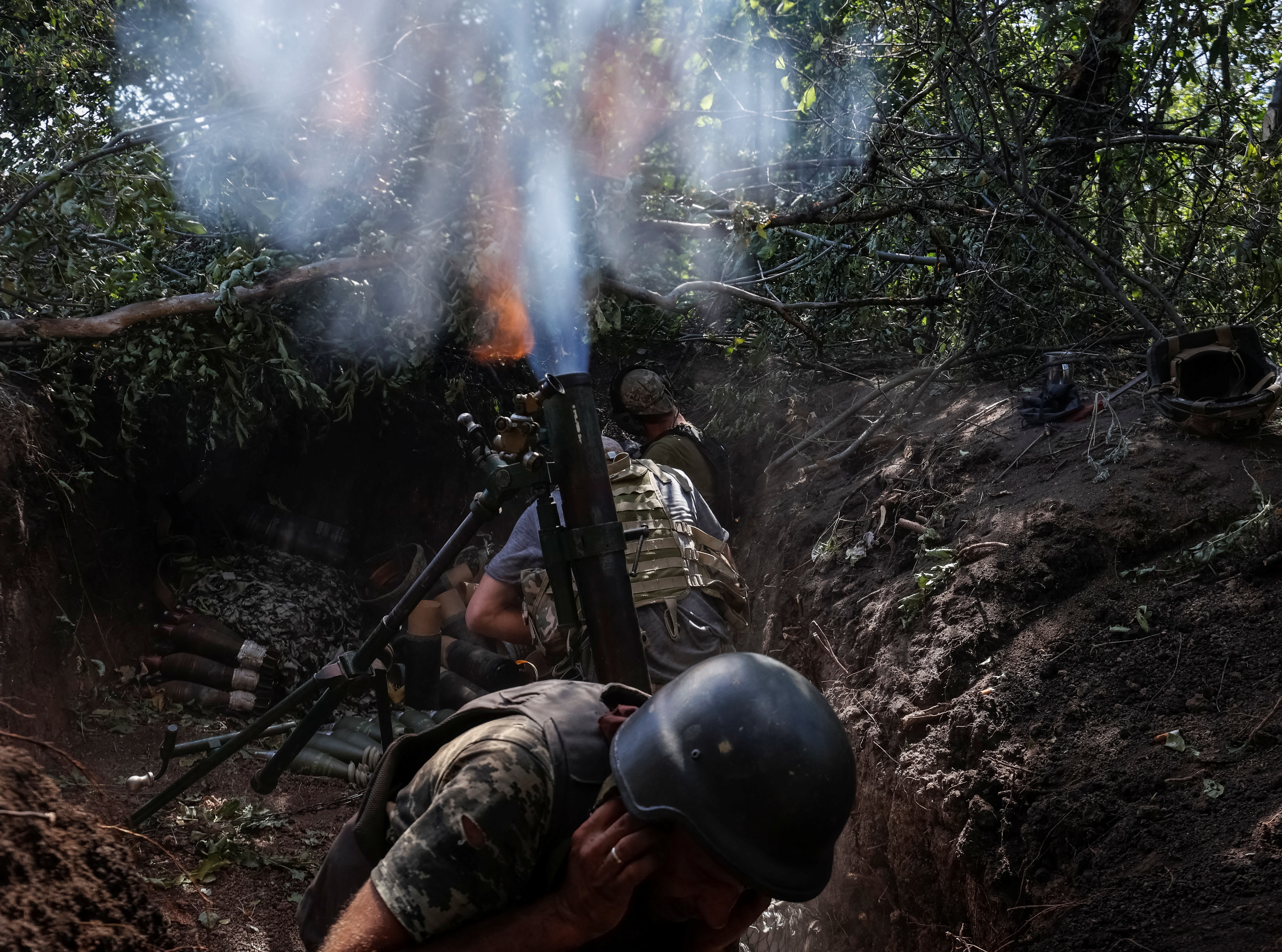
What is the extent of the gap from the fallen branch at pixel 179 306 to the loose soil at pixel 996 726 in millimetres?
789

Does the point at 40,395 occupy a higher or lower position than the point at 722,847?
higher

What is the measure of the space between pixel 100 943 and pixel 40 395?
12.9ft

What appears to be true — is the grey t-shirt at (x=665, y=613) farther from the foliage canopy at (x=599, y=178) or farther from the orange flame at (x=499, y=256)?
the foliage canopy at (x=599, y=178)

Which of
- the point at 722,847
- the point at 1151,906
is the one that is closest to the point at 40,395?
the point at 722,847

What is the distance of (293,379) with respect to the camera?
15.8 feet

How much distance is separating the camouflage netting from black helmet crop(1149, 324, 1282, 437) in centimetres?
489

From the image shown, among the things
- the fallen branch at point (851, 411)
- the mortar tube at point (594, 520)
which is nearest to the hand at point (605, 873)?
the mortar tube at point (594, 520)

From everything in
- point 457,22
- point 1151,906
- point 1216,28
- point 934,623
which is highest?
point 457,22

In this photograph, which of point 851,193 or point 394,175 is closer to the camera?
point 394,175

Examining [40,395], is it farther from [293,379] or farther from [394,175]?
[394,175]

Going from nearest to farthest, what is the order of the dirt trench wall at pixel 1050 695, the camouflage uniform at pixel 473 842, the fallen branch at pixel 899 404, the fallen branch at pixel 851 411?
the camouflage uniform at pixel 473 842 → the dirt trench wall at pixel 1050 695 → the fallen branch at pixel 899 404 → the fallen branch at pixel 851 411

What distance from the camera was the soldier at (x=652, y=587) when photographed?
3.66 metres

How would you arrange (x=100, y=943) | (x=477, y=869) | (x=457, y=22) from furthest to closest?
(x=457, y=22)
(x=477, y=869)
(x=100, y=943)

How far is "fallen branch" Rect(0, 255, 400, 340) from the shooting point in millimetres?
3850
